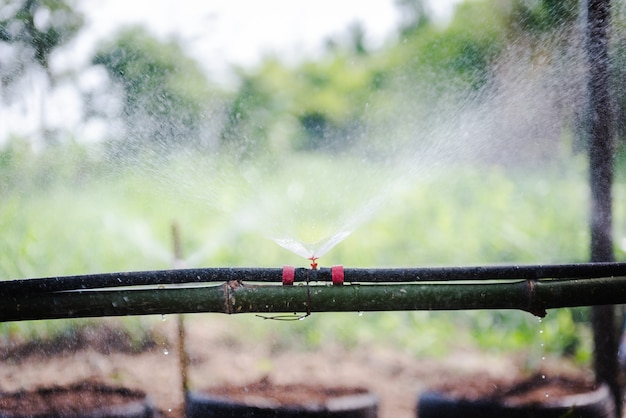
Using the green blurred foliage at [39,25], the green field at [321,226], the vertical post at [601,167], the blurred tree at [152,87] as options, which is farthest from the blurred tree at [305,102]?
the vertical post at [601,167]

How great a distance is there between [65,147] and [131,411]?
1374mm

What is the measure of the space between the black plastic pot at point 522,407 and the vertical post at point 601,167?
0.36 metres

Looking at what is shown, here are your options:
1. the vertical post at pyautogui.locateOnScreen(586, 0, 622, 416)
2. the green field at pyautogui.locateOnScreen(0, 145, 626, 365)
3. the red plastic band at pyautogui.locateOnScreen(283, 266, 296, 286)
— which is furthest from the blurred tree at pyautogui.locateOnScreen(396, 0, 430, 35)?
the red plastic band at pyautogui.locateOnScreen(283, 266, 296, 286)

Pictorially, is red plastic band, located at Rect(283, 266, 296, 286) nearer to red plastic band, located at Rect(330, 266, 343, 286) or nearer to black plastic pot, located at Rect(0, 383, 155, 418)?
red plastic band, located at Rect(330, 266, 343, 286)

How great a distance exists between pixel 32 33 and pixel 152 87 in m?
0.58

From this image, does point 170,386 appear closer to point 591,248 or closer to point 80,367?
point 80,367

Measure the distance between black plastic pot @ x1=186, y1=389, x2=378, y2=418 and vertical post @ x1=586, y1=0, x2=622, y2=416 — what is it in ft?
4.49

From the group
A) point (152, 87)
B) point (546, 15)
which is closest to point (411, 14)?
point (546, 15)

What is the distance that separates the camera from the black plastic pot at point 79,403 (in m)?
2.60

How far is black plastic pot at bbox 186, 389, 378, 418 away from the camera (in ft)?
8.51

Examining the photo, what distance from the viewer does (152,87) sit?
112 inches

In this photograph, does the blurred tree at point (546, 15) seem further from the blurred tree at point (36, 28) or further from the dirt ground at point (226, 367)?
the blurred tree at point (36, 28)

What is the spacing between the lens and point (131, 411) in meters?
2.59

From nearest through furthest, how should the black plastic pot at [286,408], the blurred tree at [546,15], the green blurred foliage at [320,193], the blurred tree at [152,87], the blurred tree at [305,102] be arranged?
the black plastic pot at [286,408]
the blurred tree at [152,87]
the blurred tree at [546,15]
the green blurred foliage at [320,193]
the blurred tree at [305,102]
